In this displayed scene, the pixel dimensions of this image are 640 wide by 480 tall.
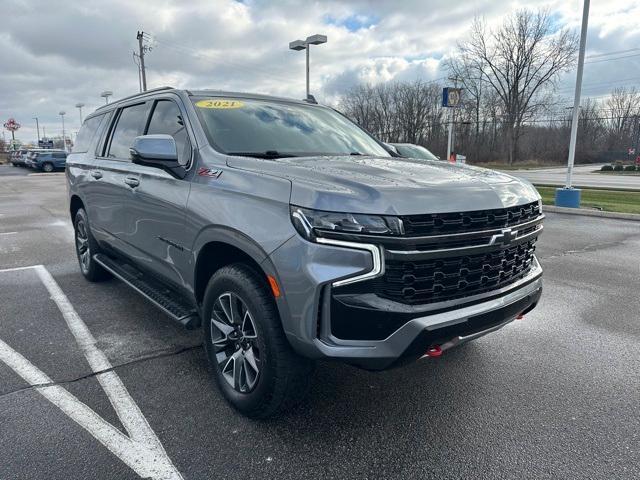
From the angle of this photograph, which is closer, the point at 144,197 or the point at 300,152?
the point at 300,152

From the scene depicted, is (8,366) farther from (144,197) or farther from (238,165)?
(238,165)

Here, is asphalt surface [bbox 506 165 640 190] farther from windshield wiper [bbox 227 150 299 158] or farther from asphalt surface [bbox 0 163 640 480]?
windshield wiper [bbox 227 150 299 158]

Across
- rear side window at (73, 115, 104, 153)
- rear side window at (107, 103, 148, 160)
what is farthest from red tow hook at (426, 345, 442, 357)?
rear side window at (73, 115, 104, 153)

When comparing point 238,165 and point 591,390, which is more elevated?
point 238,165

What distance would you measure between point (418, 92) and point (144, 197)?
209 ft

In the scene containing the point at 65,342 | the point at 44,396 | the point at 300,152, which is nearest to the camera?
the point at 44,396

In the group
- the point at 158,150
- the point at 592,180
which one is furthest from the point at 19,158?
the point at 158,150

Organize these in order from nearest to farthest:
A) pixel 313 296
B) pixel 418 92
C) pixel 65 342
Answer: pixel 313 296 < pixel 65 342 < pixel 418 92

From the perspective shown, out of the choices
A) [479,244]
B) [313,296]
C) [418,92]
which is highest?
[418,92]

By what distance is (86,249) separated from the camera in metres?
5.72

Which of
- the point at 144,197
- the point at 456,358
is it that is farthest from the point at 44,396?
the point at 456,358

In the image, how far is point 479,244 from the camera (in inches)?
98.5

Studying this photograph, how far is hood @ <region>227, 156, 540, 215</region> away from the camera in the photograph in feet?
7.53

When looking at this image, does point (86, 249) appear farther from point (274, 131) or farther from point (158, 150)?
point (274, 131)
